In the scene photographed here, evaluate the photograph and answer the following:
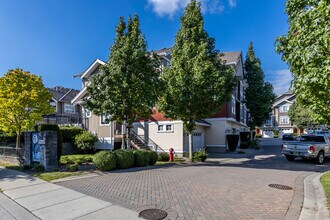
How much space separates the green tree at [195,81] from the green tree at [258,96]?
17398 millimetres

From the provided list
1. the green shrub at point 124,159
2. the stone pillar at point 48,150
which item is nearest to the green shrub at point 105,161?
the green shrub at point 124,159

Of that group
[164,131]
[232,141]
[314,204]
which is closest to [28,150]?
[164,131]

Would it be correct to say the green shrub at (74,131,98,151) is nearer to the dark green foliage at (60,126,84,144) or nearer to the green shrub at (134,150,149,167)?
the dark green foliage at (60,126,84,144)

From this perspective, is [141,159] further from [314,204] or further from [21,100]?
[21,100]

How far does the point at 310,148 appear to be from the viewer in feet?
52.8

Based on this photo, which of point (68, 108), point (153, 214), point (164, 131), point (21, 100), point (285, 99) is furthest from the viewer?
point (285, 99)

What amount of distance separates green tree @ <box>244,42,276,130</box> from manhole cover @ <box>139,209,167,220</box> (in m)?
30.4

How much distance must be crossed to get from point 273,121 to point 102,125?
191 feet

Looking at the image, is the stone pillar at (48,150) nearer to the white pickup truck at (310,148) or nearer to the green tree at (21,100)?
the green tree at (21,100)

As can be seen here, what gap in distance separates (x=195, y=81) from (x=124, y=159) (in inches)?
277

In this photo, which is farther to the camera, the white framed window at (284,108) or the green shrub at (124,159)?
the white framed window at (284,108)

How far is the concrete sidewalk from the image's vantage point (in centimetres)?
568

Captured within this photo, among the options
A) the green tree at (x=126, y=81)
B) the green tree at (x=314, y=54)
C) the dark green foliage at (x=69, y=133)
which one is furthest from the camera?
the dark green foliage at (x=69, y=133)

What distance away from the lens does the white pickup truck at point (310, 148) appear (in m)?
16.2
